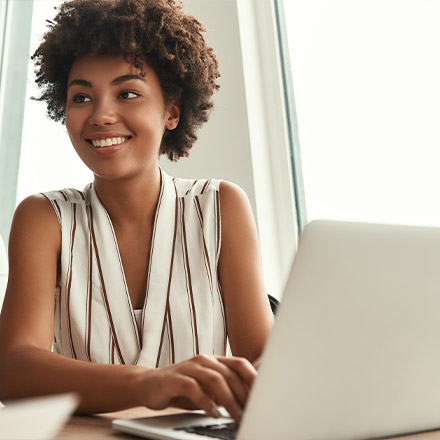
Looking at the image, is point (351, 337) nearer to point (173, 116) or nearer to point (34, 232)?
point (34, 232)

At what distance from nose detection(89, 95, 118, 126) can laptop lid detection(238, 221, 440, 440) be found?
922 millimetres

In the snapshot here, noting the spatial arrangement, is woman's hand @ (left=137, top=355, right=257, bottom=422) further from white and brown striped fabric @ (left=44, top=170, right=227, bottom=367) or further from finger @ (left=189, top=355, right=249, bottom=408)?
white and brown striped fabric @ (left=44, top=170, right=227, bottom=367)

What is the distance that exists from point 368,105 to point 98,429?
5.43 feet

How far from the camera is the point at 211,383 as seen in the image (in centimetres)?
67

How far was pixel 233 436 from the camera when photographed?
627 millimetres

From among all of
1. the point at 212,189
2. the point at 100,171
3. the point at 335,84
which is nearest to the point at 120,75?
the point at 100,171

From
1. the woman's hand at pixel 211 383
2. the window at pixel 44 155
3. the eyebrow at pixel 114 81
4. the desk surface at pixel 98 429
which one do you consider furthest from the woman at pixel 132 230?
the window at pixel 44 155

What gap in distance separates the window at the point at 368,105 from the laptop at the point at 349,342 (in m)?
1.21

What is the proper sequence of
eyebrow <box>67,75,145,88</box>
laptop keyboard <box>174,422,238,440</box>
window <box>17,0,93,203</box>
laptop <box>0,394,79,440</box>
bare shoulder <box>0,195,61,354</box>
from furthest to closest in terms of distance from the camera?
1. window <box>17,0,93,203</box>
2. eyebrow <box>67,75,145,88</box>
3. bare shoulder <box>0,195,61,354</box>
4. laptop keyboard <box>174,422,238,440</box>
5. laptop <box>0,394,79,440</box>

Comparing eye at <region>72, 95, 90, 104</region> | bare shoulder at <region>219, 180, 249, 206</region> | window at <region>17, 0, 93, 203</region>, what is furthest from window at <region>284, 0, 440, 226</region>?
window at <region>17, 0, 93, 203</region>

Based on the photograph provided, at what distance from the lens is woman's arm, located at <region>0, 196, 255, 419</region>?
2.21ft

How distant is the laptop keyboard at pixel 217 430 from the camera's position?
24.6 inches

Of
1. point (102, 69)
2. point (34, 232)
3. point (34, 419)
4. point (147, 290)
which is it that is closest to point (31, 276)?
point (34, 232)

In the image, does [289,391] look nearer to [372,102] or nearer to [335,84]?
[372,102]
